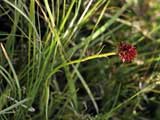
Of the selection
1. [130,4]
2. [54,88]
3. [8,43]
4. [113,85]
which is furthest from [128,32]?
[8,43]

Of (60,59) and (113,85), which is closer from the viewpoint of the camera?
(60,59)

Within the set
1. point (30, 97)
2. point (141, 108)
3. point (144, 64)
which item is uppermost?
point (30, 97)

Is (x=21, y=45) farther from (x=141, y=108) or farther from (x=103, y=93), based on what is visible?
(x=141, y=108)

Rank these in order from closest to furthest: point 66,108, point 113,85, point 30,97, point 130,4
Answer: point 30,97
point 66,108
point 113,85
point 130,4

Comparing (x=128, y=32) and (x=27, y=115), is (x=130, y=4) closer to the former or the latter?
(x=128, y=32)

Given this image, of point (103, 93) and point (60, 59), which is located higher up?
point (60, 59)

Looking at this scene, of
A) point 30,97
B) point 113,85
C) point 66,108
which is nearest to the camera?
point 30,97
